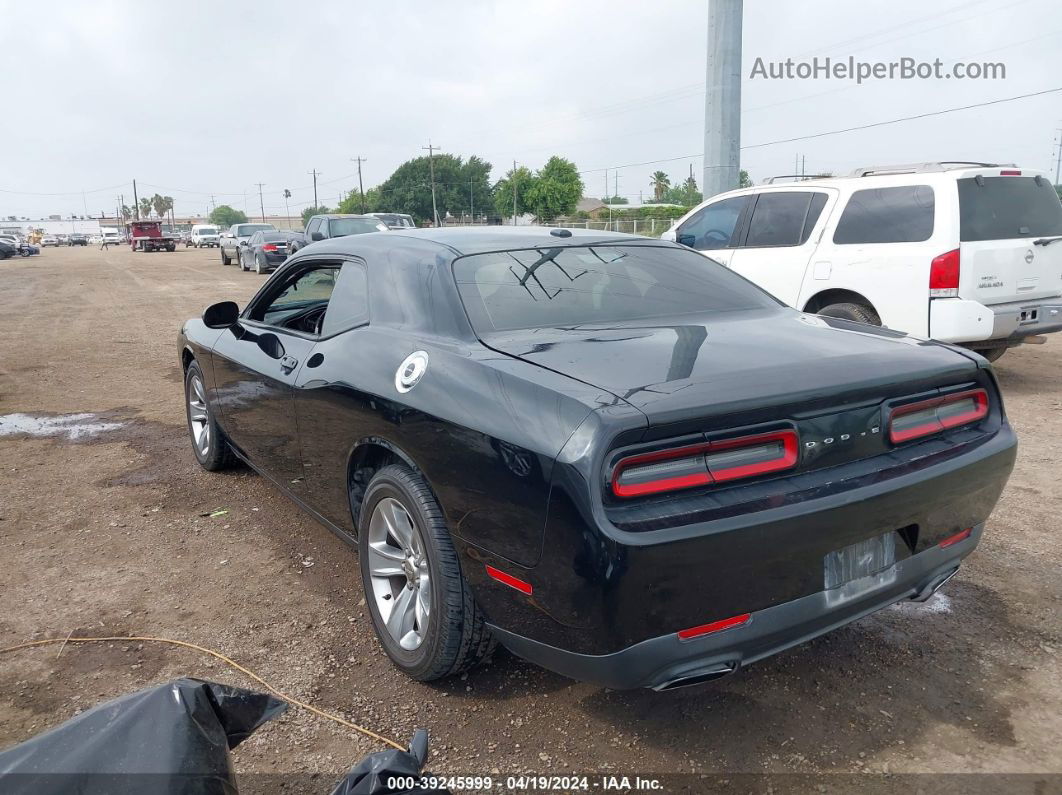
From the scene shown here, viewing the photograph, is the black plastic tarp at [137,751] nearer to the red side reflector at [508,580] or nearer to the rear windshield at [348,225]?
the red side reflector at [508,580]

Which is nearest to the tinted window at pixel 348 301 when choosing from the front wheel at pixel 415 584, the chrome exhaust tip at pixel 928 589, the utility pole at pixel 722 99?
the front wheel at pixel 415 584

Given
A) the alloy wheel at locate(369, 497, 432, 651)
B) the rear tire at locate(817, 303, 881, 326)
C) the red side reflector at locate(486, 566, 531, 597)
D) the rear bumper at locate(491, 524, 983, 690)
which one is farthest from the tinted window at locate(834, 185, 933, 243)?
the red side reflector at locate(486, 566, 531, 597)

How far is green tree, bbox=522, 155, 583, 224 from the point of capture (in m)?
91.6

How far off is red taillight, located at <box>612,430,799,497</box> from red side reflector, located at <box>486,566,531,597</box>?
0.39m

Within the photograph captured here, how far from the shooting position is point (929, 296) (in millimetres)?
6500

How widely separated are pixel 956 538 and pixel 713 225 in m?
5.96

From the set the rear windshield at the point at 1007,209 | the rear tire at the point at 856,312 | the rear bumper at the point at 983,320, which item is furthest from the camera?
the rear tire at the point at 856,312

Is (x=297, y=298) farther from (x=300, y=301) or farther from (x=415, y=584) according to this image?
(x=415, y=584)

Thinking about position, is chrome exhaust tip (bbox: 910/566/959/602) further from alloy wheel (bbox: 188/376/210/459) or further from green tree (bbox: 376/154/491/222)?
green tree (bbox: 376/154/491/222)

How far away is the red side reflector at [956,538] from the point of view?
8.87 ft

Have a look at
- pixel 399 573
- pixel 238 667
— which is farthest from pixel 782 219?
pixel 238 667

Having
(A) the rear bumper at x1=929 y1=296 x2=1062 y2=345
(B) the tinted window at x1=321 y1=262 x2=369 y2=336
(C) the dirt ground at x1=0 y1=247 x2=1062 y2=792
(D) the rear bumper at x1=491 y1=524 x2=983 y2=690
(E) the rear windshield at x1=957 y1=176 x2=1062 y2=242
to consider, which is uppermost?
(E) the rear windshield at x1=957 y1=176 x2=1062 y2=242

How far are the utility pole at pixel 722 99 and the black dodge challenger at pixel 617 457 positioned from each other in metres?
8.99

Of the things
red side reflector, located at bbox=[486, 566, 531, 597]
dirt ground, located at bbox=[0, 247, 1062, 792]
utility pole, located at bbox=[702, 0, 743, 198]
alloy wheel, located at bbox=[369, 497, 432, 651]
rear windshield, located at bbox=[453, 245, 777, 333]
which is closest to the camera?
red side reflector, located at bbox=[486, 566, 531, 597]
